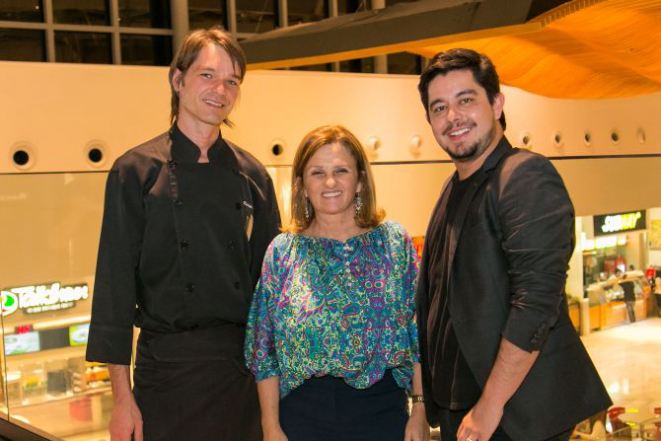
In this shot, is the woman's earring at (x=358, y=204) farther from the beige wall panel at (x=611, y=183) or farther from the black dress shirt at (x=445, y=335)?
the beige wall panel at (x=611, y=183)

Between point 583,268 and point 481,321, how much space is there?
38.4ft

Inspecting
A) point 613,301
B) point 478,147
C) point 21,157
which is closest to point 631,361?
point 613,301

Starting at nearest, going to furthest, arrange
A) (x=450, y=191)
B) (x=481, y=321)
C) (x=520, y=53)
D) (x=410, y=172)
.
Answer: (x=481, y=321) → (x=450, y=191) → (x=520, y=53) → (x=410, y=172)

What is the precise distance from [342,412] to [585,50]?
179 inches

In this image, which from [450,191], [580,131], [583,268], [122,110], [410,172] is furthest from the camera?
[583,268]

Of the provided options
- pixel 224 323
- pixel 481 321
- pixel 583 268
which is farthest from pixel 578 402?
pixel 583 268

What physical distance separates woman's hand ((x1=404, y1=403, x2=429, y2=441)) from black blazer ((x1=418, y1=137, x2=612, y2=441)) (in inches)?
17.6

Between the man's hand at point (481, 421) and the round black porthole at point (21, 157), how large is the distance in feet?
18.1

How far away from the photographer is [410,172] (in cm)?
908

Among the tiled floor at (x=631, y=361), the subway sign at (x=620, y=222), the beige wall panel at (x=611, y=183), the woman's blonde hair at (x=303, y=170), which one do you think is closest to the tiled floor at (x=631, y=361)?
the tiled floor at (x=631, y=361)

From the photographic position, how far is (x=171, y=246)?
2.91 metres

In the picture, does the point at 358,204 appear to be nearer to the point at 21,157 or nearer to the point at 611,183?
the point at 21,157

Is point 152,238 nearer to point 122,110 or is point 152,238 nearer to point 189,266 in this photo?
point 189,266

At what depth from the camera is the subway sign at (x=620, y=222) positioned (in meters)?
11.9
